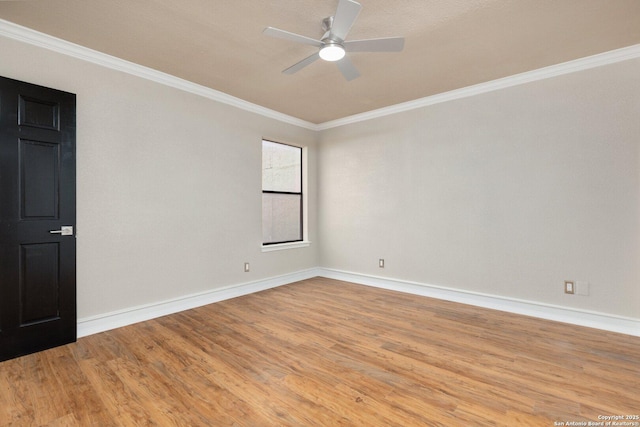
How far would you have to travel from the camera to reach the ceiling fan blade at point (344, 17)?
6.29 ft

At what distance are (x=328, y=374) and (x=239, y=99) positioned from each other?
11.5 feet

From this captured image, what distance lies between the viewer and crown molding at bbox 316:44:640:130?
115 inches

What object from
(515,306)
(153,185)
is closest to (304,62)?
(153,185)

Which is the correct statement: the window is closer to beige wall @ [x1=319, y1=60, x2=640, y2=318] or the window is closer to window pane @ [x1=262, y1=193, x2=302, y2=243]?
window pane @ [x1=262, y1=193, x2=302, y2=243]

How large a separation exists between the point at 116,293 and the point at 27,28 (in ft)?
7.85

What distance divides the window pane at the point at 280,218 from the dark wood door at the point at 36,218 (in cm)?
241

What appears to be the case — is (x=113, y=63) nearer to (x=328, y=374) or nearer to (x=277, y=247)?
(x=277, y=247)

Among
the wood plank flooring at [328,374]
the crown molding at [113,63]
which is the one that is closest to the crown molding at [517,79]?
the crown molding at [113,63]

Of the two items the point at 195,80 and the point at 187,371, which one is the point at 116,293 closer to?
the point at 187,371

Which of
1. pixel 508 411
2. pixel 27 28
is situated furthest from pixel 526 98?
pixel 27 28

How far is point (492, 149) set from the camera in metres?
3.66

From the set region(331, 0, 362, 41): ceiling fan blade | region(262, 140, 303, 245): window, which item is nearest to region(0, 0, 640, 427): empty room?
region(331, 0, 362, 41): ceiling fan blade

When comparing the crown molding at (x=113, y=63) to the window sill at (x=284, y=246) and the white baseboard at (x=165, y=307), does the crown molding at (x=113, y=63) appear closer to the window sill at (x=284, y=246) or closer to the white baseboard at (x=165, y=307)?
the window sill at (x=284, y=246)

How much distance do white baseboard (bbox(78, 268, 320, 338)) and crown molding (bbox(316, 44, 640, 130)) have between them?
9.67 ft
